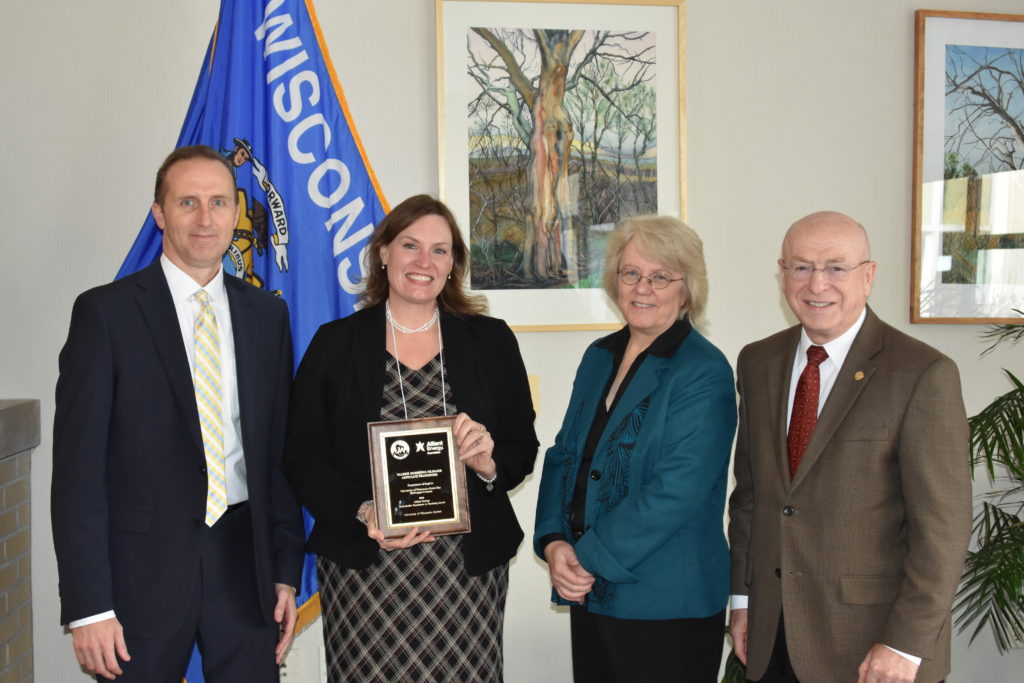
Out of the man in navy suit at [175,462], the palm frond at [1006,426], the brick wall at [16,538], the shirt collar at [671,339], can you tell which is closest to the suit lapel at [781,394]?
the shirt collar at [671,339]

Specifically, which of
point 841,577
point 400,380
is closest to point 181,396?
point 400,380

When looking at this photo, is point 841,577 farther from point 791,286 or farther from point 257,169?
point 257,169

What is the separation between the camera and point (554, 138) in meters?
3.43

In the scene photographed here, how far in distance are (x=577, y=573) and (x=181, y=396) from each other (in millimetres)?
1067

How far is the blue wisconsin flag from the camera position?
3018 mm

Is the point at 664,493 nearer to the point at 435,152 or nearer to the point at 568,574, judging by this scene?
the point at 568,574

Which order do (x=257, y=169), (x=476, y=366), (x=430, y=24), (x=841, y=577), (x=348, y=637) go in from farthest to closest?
(x=430, y=24)
(x=257, y=169)
(x=476, y=366)
(x=348, y=637)
(x=841, y=577)

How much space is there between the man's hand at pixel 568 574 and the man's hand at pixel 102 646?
3.44 feet

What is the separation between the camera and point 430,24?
3389 mm

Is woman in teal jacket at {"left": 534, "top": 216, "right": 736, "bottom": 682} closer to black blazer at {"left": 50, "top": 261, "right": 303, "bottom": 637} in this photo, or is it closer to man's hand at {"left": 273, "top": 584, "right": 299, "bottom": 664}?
man's hand at {"left": 273, "top": 584, "right": 299, "bottom": 664}

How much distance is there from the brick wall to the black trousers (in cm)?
214

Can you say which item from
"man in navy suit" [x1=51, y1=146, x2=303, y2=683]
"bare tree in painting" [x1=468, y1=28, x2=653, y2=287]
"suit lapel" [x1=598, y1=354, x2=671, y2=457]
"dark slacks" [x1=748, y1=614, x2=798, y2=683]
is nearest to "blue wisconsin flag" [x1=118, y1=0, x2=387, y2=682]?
"bare tree in painting" [x1=468, y1=28, x2=653, y2=287]

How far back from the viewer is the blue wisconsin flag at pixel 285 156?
3.02m

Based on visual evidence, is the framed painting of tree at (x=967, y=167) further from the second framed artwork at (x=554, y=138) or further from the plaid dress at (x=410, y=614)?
the plaid dress at (x=410, y=614)
